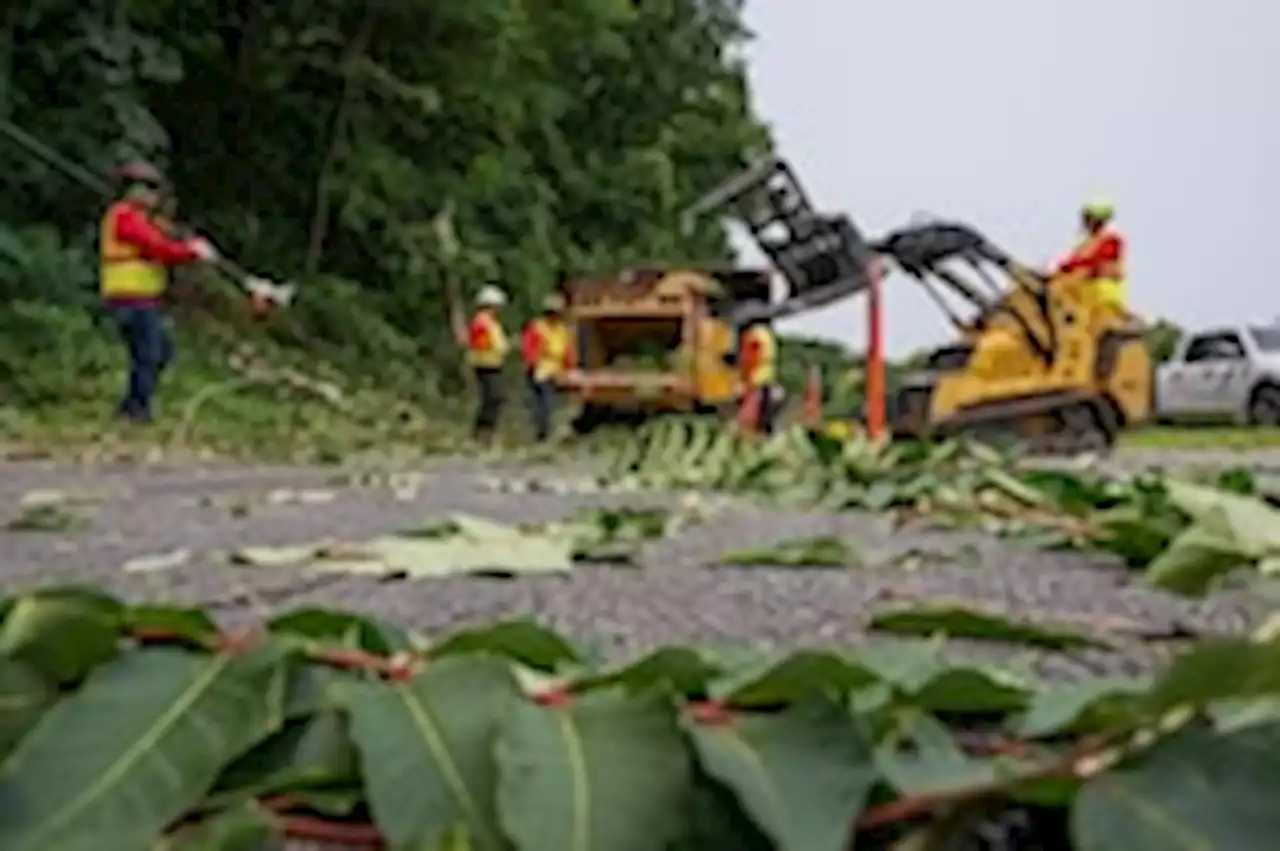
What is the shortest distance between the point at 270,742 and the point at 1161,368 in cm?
3081

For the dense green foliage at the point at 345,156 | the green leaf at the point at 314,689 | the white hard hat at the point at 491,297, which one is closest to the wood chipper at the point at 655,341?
the white hard hat at the point at 491,297

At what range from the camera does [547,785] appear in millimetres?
1351

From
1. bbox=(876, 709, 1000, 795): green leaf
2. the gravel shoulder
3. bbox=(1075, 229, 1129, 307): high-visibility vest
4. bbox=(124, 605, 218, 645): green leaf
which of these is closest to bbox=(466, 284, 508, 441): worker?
bbox=(1075, 229, 1129, 307): high-visibility vest

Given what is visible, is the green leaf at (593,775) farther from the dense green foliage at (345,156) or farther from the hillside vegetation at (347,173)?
the dense green foliage at (345,156)

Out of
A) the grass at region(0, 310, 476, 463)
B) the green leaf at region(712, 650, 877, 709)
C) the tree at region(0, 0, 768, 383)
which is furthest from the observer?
the tree at region(0, 0, 768, 383)

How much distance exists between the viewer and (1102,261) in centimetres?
1877

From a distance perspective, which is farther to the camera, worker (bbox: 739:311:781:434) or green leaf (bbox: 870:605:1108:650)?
worker (bbox: 739:311:781:434)

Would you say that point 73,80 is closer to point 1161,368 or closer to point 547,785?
point 1161,368

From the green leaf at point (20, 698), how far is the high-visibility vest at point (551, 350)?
19.6m

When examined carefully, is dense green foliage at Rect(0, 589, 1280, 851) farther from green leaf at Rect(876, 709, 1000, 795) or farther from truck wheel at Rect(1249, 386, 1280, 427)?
truck wheel at Rect(1249, 386, 1280, 427)

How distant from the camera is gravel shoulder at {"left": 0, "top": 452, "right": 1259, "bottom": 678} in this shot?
106 inches

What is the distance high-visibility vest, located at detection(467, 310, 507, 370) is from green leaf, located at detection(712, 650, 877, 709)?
20.5 metres

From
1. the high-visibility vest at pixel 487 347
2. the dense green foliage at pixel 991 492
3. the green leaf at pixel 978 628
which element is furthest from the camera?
the high-visibility vest at pixel 487 347

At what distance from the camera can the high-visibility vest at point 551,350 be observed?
69.9 feet
